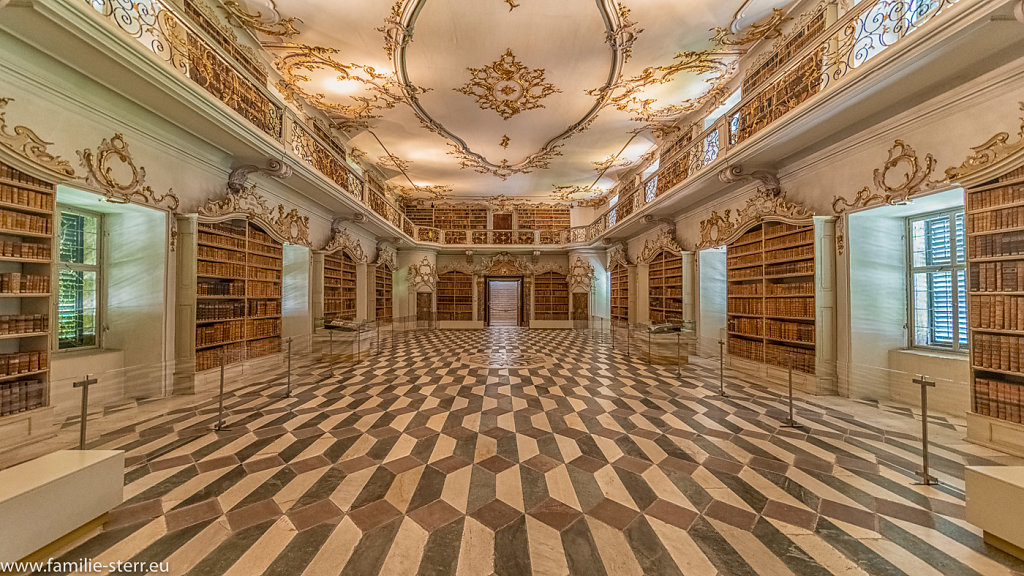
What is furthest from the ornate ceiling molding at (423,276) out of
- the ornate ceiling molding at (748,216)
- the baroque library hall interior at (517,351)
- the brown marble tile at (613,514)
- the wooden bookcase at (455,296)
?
the brown marble tile at (613,514)

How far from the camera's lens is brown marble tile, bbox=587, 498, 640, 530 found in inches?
84.9

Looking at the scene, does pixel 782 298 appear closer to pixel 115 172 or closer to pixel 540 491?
pixel 540 491

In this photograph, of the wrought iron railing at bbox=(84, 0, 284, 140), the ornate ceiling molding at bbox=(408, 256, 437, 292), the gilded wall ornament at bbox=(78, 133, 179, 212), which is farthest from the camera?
the ornate ceiling molding at bbox=(408, 256, 437, 292)

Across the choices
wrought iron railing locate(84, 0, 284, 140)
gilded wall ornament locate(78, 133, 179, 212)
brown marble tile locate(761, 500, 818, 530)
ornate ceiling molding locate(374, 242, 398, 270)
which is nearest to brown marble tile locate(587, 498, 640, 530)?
brown marble tile locate(761, 500, 818, 530)

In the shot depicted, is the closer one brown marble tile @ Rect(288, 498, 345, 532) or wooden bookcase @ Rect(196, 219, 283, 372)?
brown marble tile @ Rect(288, 498, 345, 532)

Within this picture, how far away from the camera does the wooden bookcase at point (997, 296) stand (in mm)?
3141

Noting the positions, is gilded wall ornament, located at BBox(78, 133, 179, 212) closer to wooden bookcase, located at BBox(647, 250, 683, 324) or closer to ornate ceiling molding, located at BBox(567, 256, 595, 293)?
wooden bookcase, located at BBox(647, 250, 683, 324)

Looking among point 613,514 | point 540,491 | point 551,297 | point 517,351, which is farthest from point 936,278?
point 551,297

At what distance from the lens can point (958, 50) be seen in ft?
10.3

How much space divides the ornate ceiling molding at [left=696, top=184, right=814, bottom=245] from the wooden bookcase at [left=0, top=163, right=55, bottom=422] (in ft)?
31.2

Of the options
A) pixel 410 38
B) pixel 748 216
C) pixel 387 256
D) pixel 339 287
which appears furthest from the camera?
pixel 387 256

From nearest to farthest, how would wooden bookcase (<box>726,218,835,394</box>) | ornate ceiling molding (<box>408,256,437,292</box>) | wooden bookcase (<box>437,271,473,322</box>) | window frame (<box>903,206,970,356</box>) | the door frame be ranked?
window frame (<box>903,206,970,356</box>)
wooden bookcase (<box>726,218,835,394</box>)
ornate ceiling molding (<box>408,256,437,292</box>)
wooden bookcase (<box>437,271,473,322</box>)
the door frame

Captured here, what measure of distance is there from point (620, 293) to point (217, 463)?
1190 centimetres

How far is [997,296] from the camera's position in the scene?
130 inches
